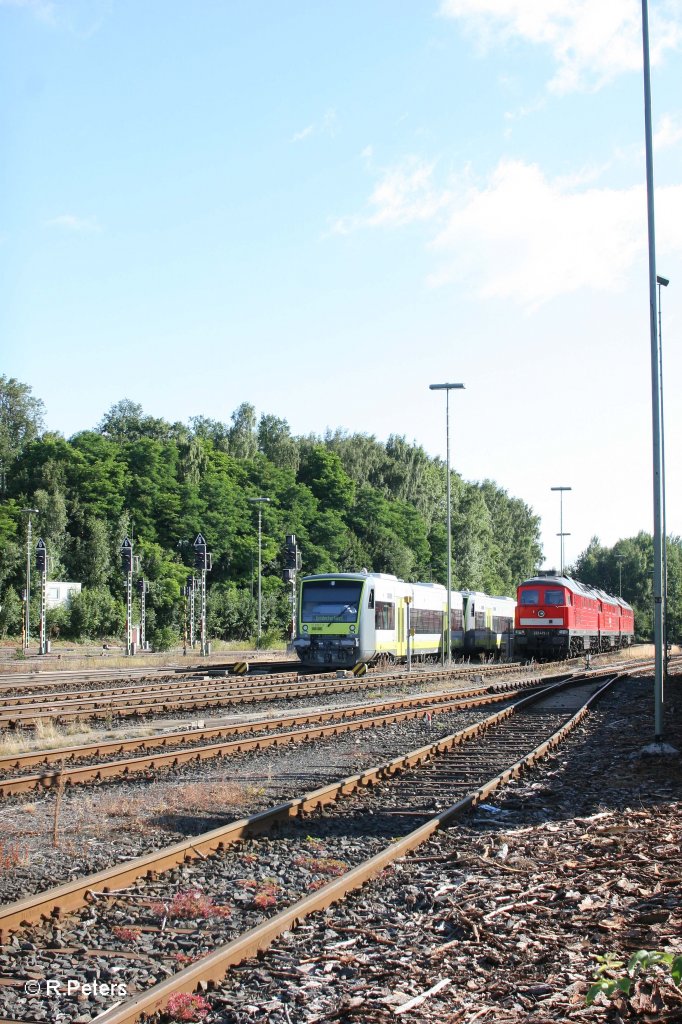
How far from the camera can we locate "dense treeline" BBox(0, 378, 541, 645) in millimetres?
Answer: 69812

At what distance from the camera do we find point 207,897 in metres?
6.70

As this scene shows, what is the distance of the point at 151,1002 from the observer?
15.3 ft

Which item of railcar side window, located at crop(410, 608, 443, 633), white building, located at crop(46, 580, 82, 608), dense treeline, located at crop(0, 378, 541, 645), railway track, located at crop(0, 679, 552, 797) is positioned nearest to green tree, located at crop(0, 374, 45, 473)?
dense treeline, located at crop(0, 378, 541, 645)

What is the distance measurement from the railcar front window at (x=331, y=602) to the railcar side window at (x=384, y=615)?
51.5 inches

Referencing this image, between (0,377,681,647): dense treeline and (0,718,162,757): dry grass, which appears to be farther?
(0,377,681,647): dense treeline

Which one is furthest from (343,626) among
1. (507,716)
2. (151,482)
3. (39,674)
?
(151,482)

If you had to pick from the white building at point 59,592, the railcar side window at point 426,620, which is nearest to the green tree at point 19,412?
the white building at point 59,592

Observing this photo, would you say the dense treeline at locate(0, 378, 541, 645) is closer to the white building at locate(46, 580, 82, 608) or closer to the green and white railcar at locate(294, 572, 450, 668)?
the white building at locate(46, 580, 82, 608)

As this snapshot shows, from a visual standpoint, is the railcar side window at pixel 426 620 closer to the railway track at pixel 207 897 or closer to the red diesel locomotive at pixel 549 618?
the red diesel locomotive at pixel 549 618

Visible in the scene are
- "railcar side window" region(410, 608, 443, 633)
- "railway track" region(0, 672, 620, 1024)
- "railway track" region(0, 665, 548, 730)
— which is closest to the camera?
"railway track" region(0, 672, 620, 1024)

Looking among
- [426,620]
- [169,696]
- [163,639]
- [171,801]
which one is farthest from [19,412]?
[171,801]

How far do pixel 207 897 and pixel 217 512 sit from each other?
73.2 meters

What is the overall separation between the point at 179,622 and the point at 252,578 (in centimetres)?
784

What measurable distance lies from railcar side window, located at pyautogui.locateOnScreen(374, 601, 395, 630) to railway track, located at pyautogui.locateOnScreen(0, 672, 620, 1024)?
21.5m
